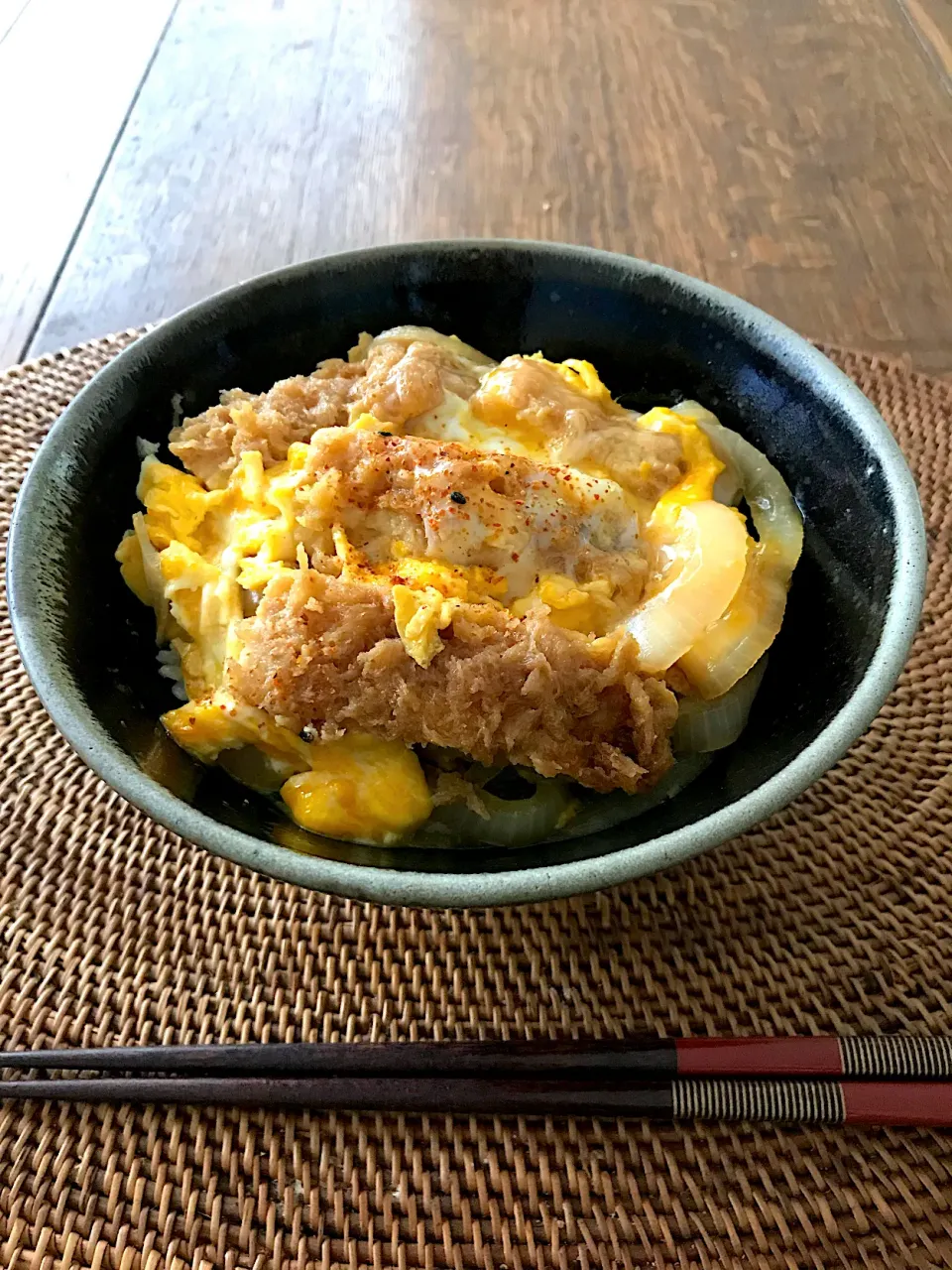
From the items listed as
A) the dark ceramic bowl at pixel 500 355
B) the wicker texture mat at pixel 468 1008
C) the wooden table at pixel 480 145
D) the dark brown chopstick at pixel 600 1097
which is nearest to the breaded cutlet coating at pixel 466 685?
the dark ceramic bowl at pixel 500 355

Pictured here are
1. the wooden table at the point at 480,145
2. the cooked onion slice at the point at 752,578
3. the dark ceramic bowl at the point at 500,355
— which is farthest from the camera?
the wooden table at the point at 480,145

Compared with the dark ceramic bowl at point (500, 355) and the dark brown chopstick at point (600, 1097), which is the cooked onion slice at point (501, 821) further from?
the dark brown chopstick at point (600, 1097)

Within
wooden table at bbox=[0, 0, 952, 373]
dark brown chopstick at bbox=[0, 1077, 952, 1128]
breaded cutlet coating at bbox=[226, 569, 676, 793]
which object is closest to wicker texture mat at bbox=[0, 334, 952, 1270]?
dark brown chopstick at bbox=[0, 1077, 952, 1128]

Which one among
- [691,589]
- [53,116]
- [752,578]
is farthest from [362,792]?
[53,116]

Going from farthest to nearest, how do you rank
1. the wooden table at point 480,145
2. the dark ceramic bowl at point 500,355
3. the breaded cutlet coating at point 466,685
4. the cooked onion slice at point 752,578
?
the wooden table at point 480,145 < the cooked onion slice at point 752,578 < the breaded cutlet coating at point 466,685 < the dark ceramic bowl at point 500,355

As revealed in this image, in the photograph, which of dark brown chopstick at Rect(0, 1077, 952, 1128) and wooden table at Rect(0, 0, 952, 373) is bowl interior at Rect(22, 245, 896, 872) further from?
wooden table at Rect(0, 0, 952, 373)

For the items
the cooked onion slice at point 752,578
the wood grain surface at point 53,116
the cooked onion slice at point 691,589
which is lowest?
the cooked onion slice at point 752,578
